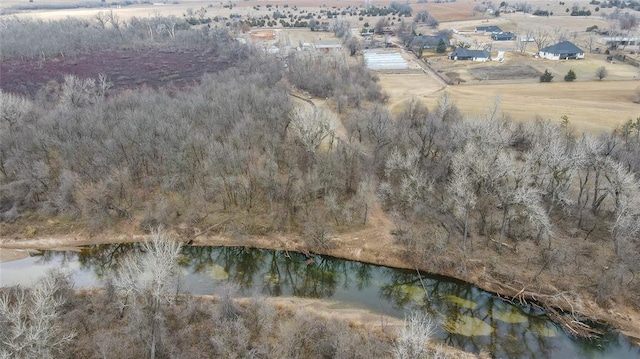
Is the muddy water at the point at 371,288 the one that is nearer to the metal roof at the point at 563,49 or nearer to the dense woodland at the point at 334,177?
the dense woodland at the point at 334,177

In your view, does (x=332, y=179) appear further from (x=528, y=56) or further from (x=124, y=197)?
(x=528, y=56)

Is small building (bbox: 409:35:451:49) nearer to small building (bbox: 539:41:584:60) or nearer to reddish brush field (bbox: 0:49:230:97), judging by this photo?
small building (bbox: 539:41:584:60)

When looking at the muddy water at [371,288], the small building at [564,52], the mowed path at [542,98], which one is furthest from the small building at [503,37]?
the muddy water at [371,288]

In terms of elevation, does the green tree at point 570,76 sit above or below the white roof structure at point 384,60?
below

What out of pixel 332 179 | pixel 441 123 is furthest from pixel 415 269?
pixel 441 123

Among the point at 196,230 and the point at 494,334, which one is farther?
the point at 196,230

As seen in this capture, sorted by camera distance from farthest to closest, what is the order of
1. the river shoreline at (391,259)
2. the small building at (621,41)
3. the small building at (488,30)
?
the small building at (488,30)
the small building at (621,41)
the river shoreline at (391,259)
